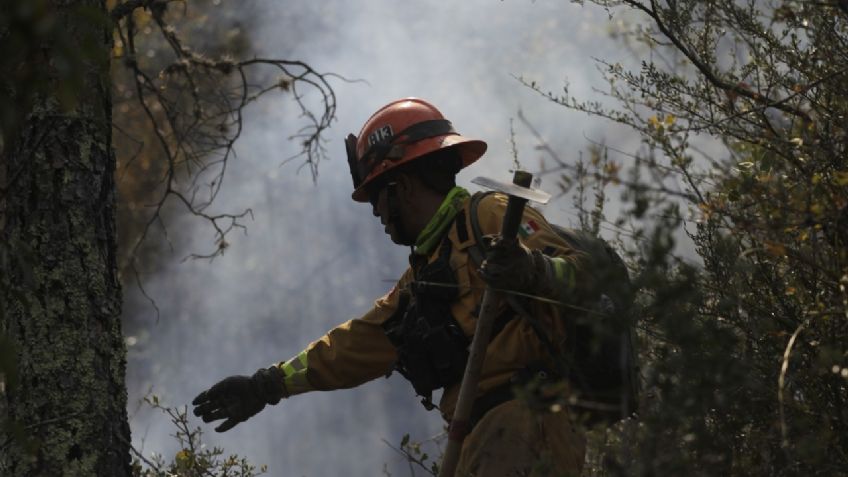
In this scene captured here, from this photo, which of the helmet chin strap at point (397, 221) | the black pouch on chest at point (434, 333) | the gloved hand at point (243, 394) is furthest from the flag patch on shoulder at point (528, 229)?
the gloved hand at point (243, 394)

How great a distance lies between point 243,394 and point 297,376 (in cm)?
23

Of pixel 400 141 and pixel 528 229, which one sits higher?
pixel 400 141

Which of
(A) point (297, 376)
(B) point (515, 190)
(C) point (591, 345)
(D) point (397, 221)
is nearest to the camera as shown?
(C) point (591, 345)

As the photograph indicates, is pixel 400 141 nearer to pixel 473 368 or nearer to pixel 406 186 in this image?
pixel 406 186

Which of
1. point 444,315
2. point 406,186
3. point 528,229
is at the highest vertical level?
point 406,186

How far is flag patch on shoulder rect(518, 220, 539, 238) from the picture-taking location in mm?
3553

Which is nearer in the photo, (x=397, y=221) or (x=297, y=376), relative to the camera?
(x=397, y=221)

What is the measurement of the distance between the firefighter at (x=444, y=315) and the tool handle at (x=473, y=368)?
0.25 feet

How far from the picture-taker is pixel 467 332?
3584 mm

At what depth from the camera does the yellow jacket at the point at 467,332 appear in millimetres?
3461

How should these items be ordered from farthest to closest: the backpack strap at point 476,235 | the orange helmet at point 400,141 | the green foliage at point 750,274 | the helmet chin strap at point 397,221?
the orange helmet at point 400,141, the helmet chin strap at point 397,221, the backpack strap at point 476,235, the green foliage at point 750,274

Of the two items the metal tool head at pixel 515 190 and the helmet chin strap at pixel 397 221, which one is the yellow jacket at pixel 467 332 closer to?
the helmet chin strap at pixel 397 221

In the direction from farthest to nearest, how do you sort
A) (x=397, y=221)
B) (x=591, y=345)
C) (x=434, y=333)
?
(x=397, y=221), (x=434, y=333), (x=591, y=345)

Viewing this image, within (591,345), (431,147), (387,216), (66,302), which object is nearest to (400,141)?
(431,147)
